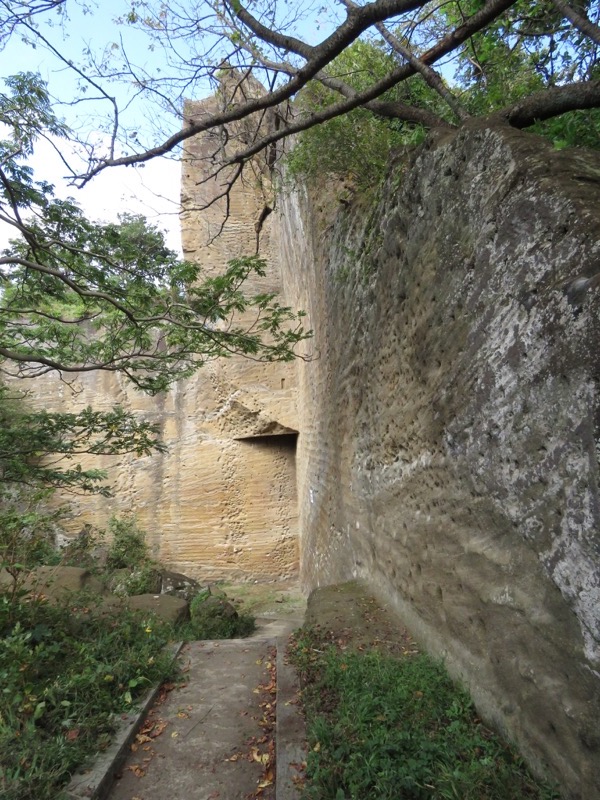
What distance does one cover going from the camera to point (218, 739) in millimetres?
3273

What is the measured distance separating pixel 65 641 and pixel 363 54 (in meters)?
6.47

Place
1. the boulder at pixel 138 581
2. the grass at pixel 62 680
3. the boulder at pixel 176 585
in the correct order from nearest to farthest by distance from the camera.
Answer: the grass at pixel 62 680 < the boulder at pixel 138 581 < the boulder at pixel 176 585

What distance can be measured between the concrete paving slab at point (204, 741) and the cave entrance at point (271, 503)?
24.8 feet

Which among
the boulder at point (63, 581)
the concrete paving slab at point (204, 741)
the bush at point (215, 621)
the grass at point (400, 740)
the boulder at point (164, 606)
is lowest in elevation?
the bush at point (215, 621)

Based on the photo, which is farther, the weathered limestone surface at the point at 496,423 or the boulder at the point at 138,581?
the boulder at the point at 138,581

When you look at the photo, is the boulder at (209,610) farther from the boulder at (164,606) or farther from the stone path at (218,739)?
the stone path at (218,739)

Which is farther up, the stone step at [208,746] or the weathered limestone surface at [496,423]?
the weathered limestone surface at [496,423]

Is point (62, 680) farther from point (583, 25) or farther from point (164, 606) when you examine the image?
point (583, 25)

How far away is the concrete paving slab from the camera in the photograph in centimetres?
278

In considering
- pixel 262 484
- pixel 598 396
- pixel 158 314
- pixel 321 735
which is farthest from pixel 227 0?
pixel 262 484

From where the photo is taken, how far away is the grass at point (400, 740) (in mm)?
2123

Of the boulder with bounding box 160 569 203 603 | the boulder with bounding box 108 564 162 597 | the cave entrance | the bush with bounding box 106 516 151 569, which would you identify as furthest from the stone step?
the cave entrance

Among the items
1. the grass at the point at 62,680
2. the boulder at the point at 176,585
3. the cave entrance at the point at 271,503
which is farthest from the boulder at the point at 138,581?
the grass at the point at 62,680

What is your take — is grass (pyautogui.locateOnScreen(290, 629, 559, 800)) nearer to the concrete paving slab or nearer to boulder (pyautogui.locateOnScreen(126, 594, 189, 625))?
the concrete paving slab
